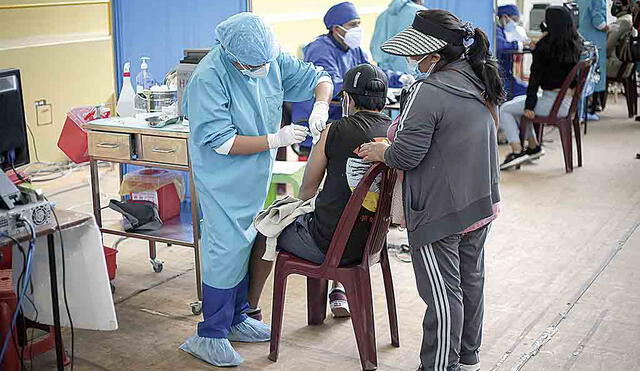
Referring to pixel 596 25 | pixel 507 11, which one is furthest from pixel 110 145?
pixel 596 25

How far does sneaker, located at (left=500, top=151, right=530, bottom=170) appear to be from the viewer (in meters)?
6.20

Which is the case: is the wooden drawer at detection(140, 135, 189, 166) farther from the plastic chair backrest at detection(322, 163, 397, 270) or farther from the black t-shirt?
the plastic chair backrest at detection(322, 163, 397, 270)

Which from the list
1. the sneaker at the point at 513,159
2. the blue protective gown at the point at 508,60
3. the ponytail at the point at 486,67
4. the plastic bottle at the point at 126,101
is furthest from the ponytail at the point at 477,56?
the blue protective gown at the point at 508,60

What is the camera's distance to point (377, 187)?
295 cm

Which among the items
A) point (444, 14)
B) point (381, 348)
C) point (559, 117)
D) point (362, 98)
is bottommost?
point (381, 348)

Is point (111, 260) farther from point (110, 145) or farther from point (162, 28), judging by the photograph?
point (162, 28)

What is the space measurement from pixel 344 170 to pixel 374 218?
19 centimetres

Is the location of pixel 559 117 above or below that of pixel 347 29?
below

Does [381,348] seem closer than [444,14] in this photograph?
No

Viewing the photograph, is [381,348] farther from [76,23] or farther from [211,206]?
[76,23]

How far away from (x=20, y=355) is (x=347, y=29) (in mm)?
2829

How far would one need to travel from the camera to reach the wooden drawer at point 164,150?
3.53m

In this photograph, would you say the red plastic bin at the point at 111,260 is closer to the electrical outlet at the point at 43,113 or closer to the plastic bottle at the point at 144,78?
the plastic bottle at the point at 144,78

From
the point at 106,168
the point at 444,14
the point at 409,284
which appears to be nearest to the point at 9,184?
the point at 444,14
